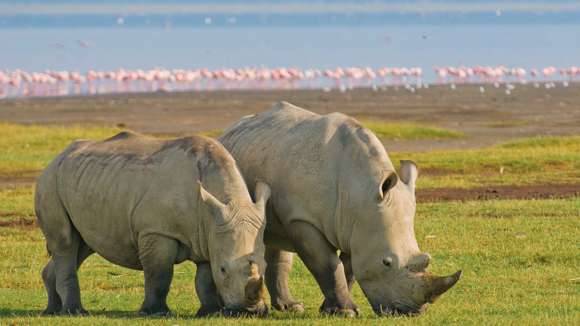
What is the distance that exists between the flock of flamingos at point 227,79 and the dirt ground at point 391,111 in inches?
325

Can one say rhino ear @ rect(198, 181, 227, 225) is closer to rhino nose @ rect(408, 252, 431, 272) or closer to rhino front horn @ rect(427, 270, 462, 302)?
rhino nose @ rect(408, 252, 431, 272)

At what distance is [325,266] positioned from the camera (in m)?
13.0

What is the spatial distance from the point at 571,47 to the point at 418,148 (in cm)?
11843

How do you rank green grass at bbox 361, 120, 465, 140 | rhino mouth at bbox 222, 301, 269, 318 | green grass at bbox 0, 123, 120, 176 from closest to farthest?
1. rhino mouth at bbox 222, 301, 269, 318
2. green grass at bbox 0, 123, 120, 176
3. green grass at bbox 361, 120, 465, 140

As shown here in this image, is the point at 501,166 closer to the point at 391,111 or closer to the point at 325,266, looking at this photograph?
the point at 325,266

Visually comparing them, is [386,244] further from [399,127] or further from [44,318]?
[399,127]

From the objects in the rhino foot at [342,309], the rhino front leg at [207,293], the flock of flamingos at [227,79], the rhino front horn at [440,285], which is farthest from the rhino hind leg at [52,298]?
the flock of flamingos at [227,79]

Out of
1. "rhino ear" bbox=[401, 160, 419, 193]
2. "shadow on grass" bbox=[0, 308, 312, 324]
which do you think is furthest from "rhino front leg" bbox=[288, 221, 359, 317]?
"rhino ear" bbox=[401, 160, 419, 193]

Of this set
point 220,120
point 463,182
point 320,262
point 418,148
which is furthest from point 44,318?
point 220,120

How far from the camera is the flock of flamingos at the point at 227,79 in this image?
Result: 91.1 metres

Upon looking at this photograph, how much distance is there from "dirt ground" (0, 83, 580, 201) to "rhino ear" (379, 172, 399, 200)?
11.1 metres

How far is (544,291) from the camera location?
14.6 metres

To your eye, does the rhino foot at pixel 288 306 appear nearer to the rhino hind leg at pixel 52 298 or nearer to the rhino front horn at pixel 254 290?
the rhino front horn at pixel 254 290

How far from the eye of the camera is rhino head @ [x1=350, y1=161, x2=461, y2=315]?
40.2 ft
